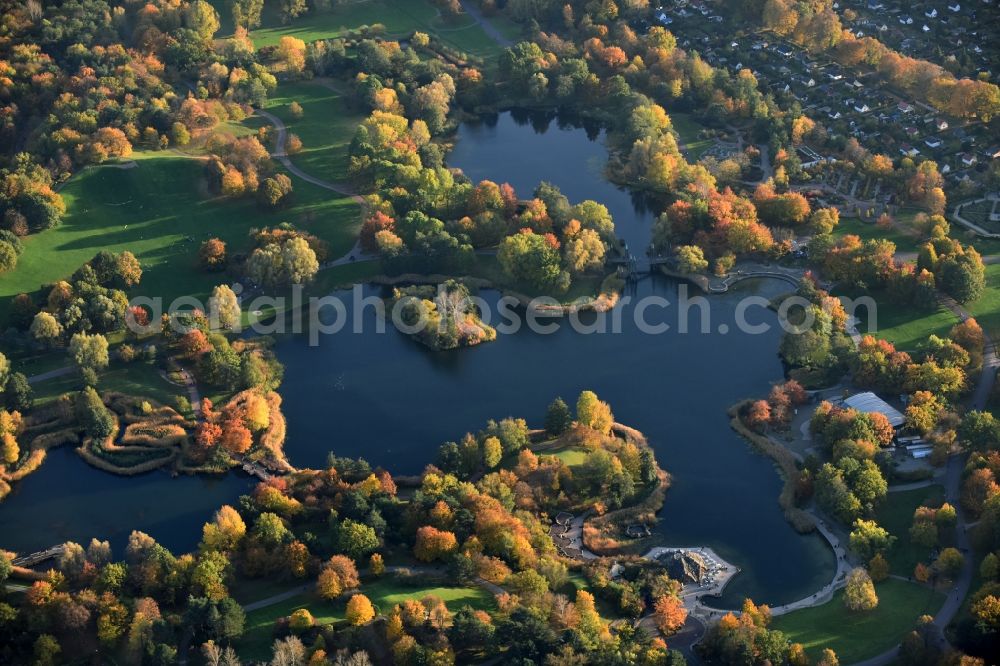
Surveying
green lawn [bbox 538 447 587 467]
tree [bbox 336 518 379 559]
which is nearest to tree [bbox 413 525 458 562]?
tree [bbox 336 518 379 559]

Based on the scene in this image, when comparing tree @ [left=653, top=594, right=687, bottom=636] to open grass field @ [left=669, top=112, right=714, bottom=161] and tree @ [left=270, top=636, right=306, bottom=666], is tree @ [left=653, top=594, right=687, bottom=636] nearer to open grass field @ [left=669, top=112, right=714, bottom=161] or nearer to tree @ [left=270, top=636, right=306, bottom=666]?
tree @ [left=270, top=636, right=306, bottom=666]

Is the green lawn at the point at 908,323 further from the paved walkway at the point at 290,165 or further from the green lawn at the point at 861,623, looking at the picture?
the paved walkway at the point at 290,165

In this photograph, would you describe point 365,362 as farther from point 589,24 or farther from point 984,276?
point 589,24

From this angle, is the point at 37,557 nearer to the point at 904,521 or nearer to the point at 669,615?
the point at 669,615

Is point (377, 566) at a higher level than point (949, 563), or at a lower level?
lower

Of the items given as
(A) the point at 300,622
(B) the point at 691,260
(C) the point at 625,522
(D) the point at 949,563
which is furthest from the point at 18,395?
(D) the point at 949,563
